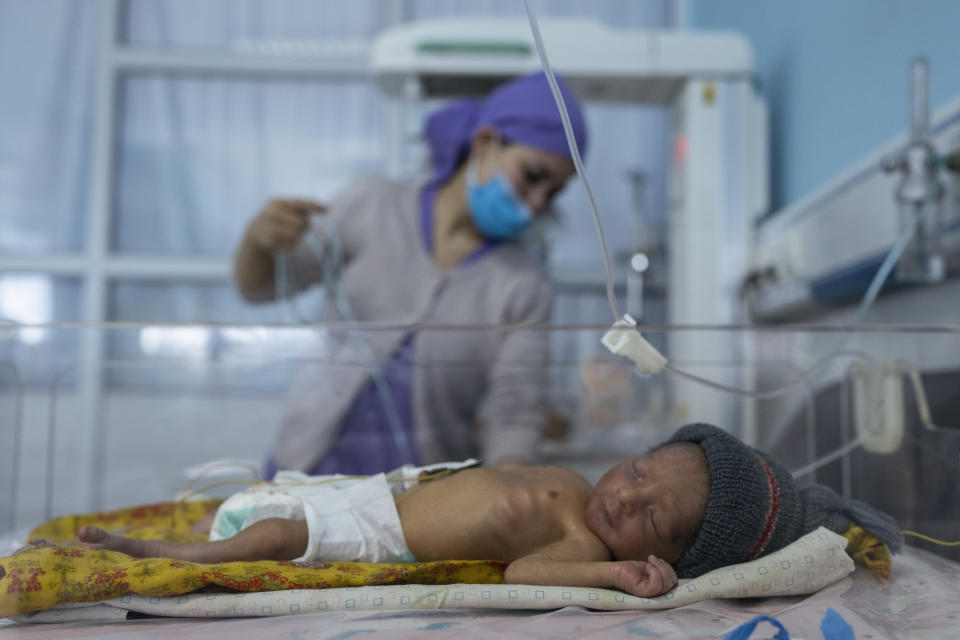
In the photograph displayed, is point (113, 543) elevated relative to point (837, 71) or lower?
lower

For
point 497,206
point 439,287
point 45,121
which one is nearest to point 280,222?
point 439,287

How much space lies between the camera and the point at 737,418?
1290mm

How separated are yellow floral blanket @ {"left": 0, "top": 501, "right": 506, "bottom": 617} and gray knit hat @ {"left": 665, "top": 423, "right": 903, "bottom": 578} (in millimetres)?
240

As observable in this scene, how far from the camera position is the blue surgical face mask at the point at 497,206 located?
5.12ft

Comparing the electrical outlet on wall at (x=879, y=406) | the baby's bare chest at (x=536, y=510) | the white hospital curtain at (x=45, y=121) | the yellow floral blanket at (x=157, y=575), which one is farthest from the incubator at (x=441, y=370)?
the white hospital curtain at (x=45, y=121)

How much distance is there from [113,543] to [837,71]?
1.68 meters

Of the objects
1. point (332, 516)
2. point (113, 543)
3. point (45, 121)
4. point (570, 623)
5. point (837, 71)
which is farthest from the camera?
point (45, 121)

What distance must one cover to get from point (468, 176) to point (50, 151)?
2291 millimetres

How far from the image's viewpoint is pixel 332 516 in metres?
0.93

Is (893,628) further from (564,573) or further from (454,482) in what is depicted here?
(454,482)

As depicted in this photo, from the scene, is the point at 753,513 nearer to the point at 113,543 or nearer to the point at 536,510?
the point at 536,510

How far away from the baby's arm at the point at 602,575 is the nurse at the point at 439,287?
15.1 inches

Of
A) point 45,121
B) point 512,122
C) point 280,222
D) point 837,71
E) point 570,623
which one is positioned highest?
point 45,121

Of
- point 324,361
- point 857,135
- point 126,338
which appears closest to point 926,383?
point 857,135
